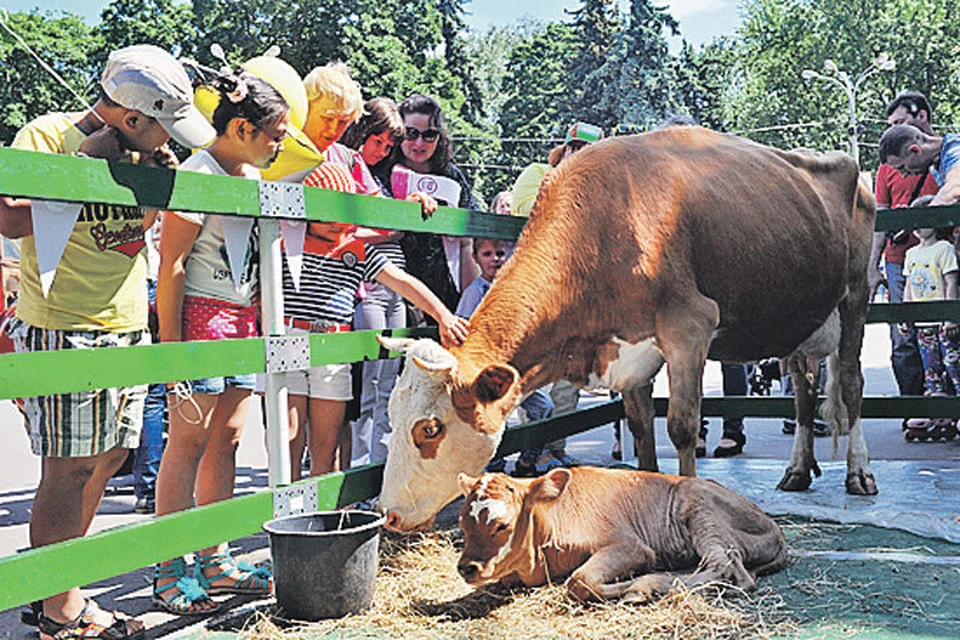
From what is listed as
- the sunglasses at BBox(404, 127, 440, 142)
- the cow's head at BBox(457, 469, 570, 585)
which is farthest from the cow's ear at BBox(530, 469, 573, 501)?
the sunglasses at BBox(404, 127, 440, 142)

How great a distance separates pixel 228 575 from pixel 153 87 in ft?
6.27

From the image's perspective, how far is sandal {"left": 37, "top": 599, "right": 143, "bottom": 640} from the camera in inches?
124

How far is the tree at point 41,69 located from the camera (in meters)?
34.8

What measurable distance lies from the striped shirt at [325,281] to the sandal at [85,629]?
1.59 m

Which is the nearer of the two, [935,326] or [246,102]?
[246,102]

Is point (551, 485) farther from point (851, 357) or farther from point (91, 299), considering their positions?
point (851, 357)

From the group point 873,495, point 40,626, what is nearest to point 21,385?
point 40,626

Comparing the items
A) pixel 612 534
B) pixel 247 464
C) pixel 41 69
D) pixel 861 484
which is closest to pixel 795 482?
pixel 861 484

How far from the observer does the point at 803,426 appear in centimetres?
A: 583

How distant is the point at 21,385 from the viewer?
259 cm

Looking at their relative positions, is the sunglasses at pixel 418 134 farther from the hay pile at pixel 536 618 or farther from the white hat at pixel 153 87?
the hay pile at pixel 536 618

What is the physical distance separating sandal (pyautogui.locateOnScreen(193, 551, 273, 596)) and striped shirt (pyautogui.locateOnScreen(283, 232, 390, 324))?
1159mm

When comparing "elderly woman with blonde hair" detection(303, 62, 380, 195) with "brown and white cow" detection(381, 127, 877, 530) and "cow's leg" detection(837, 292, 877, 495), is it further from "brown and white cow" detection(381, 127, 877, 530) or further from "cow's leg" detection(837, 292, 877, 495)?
"cow's leg" detection(837, 292, 877, 495)

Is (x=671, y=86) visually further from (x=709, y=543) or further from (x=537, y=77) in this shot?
(x=709, y=543)
